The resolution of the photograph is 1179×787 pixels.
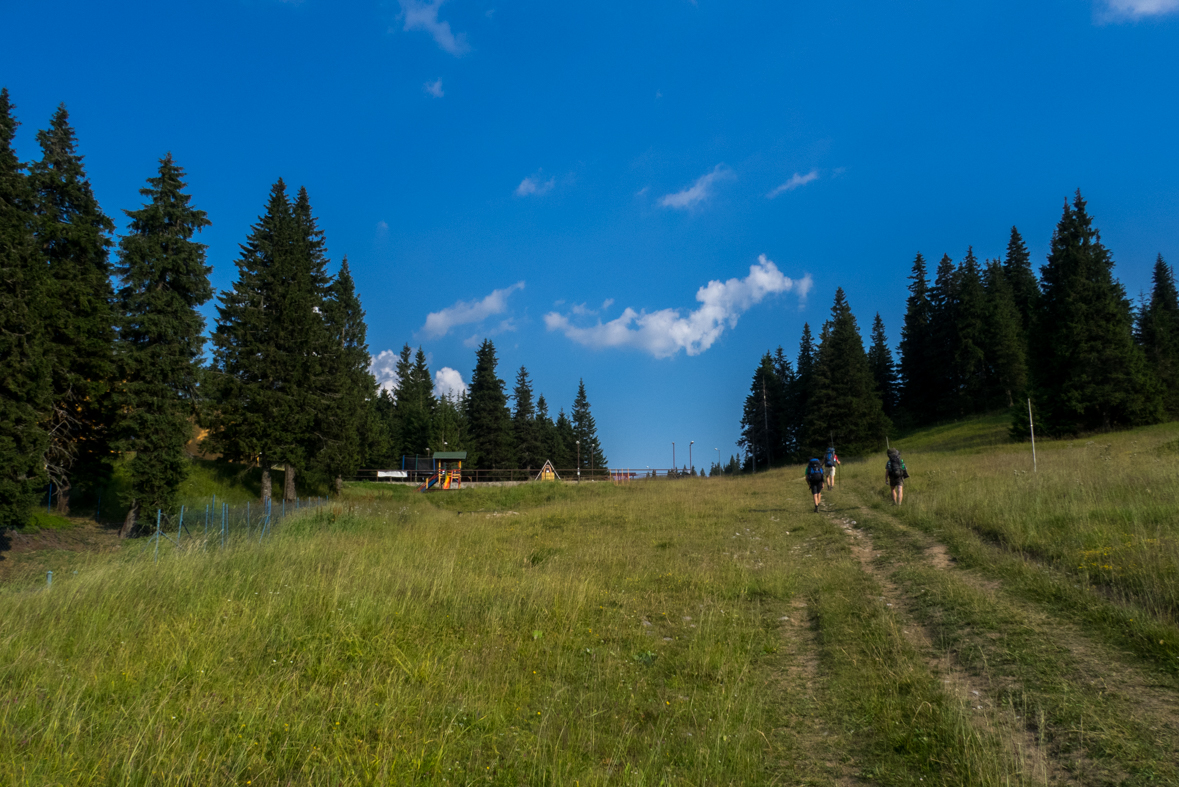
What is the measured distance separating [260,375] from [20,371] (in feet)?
42.2

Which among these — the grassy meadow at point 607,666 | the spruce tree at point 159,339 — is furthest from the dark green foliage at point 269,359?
the grassy meadow at point 607,666

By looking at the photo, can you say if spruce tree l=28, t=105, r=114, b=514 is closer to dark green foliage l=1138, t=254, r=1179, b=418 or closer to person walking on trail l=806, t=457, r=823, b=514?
person walking on trail l=806, t=457, r=823, b=514

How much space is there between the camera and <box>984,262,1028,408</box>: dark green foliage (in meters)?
53.6

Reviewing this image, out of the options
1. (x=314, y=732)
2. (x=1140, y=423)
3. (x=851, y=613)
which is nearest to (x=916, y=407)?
(x=1140, y=423)

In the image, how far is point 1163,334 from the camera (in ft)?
153

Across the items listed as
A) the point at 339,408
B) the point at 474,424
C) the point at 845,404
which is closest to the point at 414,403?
the point at 474,424

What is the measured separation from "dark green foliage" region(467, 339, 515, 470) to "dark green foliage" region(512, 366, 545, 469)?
5.60 m

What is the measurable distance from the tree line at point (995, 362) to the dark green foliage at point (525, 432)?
29684 millimetres

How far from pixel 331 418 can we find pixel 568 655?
30.8 m

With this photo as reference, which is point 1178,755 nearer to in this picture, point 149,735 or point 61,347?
point 149,735

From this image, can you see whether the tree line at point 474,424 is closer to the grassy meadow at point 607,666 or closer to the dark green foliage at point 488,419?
the dark green foliage at point 488,419

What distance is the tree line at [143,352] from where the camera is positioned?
18125 millimetres

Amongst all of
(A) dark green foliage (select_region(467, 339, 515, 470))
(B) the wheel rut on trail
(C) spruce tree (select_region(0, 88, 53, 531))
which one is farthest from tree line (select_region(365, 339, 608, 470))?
(B) the wheel rut on trail

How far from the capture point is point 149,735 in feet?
11.4
